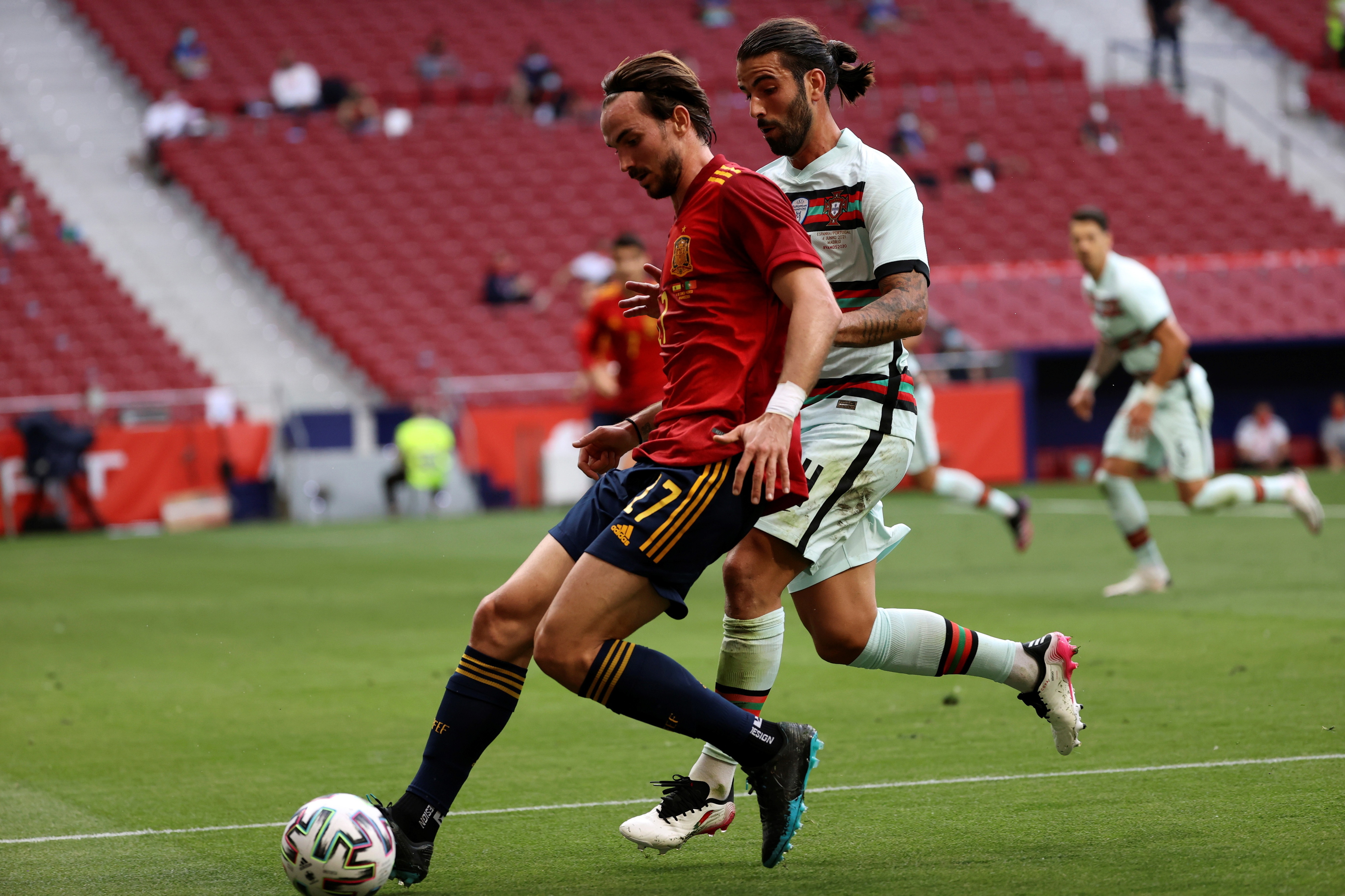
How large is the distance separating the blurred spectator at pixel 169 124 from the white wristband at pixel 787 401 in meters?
24.5

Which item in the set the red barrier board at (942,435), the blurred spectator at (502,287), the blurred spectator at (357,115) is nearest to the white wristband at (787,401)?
the red barrier board at (942,435)

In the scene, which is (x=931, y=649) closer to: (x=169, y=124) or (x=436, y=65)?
(x=169, y=124)

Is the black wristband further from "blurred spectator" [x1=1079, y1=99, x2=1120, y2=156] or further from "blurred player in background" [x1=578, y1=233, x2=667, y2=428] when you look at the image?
"blurred spectator" [x1=1079, y1=99, x2=1120, y2=156]

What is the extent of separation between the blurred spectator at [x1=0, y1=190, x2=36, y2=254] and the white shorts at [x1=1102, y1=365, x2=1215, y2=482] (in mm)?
18848

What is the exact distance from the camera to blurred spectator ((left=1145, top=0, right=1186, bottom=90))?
30531mm

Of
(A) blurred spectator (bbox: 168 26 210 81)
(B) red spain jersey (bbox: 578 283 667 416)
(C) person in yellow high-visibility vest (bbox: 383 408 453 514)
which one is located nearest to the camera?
(B) red spain jersey (bbox: 578 283 667 416)

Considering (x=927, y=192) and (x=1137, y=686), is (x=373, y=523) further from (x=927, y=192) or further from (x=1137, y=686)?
(x=1137, y=686)

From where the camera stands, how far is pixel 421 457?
68.9 ft

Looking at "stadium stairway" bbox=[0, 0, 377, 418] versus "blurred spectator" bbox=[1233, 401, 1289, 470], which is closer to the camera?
"blurred spectator" bbox=[1233, 401, 1289, 470]

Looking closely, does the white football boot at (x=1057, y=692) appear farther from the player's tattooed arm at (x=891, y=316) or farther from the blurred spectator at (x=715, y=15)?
the blurred spectator at (x=715, y=15)

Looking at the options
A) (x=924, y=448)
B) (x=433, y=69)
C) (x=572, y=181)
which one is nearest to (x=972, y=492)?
(x=924, y=448)

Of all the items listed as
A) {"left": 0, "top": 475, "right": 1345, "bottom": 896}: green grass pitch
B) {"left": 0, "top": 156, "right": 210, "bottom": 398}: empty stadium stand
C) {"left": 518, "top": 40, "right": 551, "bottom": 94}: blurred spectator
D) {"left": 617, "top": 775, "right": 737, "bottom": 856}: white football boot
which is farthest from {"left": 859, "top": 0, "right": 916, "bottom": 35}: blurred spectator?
{"left": 617, "top": 775, "right": 737, "bottom": 856}: white football boot

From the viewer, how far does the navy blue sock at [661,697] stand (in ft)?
12.6

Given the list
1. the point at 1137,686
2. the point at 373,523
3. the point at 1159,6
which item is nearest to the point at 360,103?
the point at 373,523
